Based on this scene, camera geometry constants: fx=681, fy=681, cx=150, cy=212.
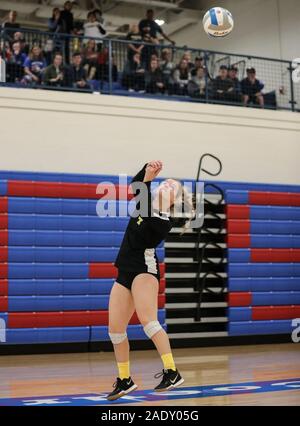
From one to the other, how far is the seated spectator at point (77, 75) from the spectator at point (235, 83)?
286 cm

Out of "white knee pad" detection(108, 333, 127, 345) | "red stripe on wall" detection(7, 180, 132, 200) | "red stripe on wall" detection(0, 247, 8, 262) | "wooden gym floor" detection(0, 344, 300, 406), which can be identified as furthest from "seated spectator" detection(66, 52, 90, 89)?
"white knee pad" detection(108, 333, 127, 345)

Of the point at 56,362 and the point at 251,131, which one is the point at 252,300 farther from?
the point at 56,362

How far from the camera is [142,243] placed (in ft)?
18.9

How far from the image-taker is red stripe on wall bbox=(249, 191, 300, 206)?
11969 millimetres

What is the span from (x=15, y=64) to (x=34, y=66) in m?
0.40

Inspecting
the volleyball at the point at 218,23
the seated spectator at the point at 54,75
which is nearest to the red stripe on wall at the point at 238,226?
the volleyball at the point at 218,23

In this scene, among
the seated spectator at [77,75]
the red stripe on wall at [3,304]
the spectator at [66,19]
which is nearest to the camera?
the red stripe on wall at [3,304]

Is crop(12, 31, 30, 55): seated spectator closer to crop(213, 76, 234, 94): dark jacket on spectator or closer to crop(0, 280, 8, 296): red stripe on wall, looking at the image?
crop(213, 76, 234, 94): dark jacket on spectator

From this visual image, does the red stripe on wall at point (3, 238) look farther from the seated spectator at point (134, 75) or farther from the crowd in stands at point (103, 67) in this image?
the seated spectator at point (134, 75)

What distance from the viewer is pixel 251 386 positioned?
642 centimetres

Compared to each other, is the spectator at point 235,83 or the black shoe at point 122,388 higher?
the spectator at point 235,83

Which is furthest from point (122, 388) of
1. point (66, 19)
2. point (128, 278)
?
point (66, 19)

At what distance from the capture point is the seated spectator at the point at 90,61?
39.9 feet
